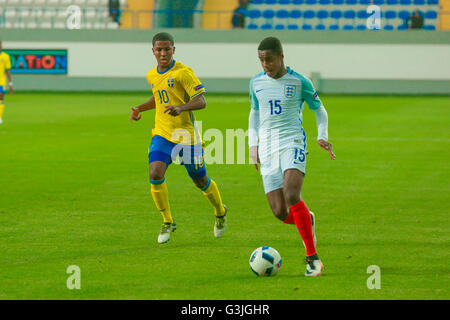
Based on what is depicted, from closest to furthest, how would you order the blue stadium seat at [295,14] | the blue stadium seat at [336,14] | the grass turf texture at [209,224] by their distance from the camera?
the grass turf texture at [209,224], the blue stadium seat at [336,14], the blue stadium seat at [295,14]

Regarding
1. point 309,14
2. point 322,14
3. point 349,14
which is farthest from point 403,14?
point 309,14

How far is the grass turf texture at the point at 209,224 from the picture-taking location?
21.1ft

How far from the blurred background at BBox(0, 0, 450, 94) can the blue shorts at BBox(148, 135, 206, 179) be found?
29307mm

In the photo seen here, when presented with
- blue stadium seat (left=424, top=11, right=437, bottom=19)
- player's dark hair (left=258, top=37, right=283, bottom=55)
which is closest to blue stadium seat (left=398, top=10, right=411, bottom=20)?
blue stadium seat (left=424, top=11, right=437, bottom=19)

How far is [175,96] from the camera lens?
27.9 ft

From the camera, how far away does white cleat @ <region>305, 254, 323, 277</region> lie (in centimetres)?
668

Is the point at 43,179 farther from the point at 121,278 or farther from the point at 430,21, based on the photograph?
the point at 430,21

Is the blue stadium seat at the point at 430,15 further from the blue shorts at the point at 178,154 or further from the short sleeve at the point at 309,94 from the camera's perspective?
the short sleeve at the point at 309,94

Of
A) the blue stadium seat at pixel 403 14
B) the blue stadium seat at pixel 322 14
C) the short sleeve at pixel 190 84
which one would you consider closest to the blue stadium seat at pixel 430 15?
the blue stadium seat at pixel 403 14

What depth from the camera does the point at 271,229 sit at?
8.91 meters

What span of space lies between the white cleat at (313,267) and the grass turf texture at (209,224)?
0.11m

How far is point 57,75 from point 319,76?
13401 millimetres

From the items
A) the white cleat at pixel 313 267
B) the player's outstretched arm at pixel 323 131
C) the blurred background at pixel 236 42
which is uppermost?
the blurred background at pixel 236 42

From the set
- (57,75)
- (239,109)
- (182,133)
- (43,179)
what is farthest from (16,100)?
(182,133)
